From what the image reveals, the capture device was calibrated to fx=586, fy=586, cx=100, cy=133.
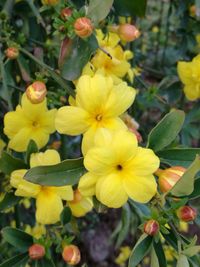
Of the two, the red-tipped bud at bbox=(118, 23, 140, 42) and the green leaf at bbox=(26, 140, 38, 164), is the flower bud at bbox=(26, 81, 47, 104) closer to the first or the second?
the green leaf at bbox=(26, 140, 38, 164)

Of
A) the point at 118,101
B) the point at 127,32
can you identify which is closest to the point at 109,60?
the point at 127,32

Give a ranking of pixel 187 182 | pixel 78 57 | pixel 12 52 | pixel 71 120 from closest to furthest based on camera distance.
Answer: pixel 187 182 → pixel 71 120 → pixel 78 57 → pixel 12 52

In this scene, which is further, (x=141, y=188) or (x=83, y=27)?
(x=83, y=27)

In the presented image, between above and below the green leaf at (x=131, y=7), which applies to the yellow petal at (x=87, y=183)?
below

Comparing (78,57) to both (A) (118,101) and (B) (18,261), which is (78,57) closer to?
(A) (118,101)

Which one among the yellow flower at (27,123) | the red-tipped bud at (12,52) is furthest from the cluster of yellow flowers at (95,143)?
the red-tipped bud at (12,52)

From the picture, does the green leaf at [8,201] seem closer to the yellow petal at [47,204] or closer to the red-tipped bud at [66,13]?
the yellow petal at [47,204]

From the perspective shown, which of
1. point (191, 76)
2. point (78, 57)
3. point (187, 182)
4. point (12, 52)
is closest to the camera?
point (187, 182)
